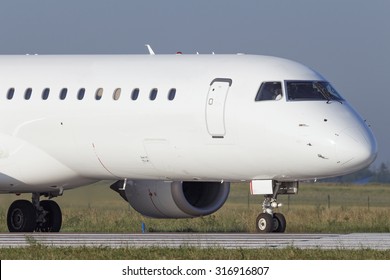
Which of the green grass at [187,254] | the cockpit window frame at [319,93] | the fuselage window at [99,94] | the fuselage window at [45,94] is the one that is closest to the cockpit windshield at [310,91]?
the cockpit window frame at [319,93]

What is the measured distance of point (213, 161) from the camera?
38781 millimetres

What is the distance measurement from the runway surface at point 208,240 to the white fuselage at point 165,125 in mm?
1792

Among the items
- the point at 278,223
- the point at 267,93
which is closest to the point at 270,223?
the point at 278,223

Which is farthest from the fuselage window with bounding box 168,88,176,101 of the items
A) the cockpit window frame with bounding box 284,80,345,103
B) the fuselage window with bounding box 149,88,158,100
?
the cockpit window frame with bounding box 284,80,345,103

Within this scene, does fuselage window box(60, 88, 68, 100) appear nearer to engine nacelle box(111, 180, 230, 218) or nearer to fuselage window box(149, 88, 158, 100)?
fuselage window box(149, 88, 158, 100)

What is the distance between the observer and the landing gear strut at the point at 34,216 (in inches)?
1698

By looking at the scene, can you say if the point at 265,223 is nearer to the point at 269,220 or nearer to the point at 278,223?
the point at 269,220

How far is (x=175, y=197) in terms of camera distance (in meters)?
41.4

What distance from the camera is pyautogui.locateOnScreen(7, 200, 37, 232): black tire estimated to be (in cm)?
4306

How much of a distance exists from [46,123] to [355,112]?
791 centimetres

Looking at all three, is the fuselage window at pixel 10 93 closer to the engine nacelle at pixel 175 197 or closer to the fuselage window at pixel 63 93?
the fuselage window at pixel 63 93
